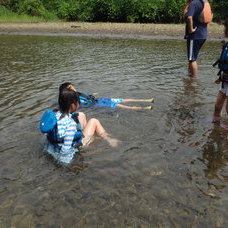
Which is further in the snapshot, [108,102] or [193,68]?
[193,68]

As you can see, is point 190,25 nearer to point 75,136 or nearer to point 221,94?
Result: point 221,94

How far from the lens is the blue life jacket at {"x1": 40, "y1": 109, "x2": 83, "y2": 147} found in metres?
3.84

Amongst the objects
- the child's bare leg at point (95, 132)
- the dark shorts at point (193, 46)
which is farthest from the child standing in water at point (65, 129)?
the dark shorts at point (193, 46)

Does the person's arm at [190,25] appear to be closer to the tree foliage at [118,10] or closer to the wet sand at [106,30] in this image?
the wet sand at [106,30]

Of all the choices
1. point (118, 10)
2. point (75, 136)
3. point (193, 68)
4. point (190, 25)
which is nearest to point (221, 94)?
point (75, 136)

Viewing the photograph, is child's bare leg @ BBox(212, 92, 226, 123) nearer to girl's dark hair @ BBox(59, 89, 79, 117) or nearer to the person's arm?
girl's dark hair @ BBox(59, 89, 79, 117)

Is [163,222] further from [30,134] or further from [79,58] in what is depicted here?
[79,58]

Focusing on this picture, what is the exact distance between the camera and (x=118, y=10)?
82.3 ft

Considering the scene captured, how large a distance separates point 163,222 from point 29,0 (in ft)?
98.5

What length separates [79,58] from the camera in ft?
38.4

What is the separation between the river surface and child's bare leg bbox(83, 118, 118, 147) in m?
0.12

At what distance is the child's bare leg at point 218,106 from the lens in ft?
15.9

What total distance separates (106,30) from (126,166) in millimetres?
18988

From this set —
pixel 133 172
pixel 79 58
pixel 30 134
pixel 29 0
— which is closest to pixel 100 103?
pixel 30 134
